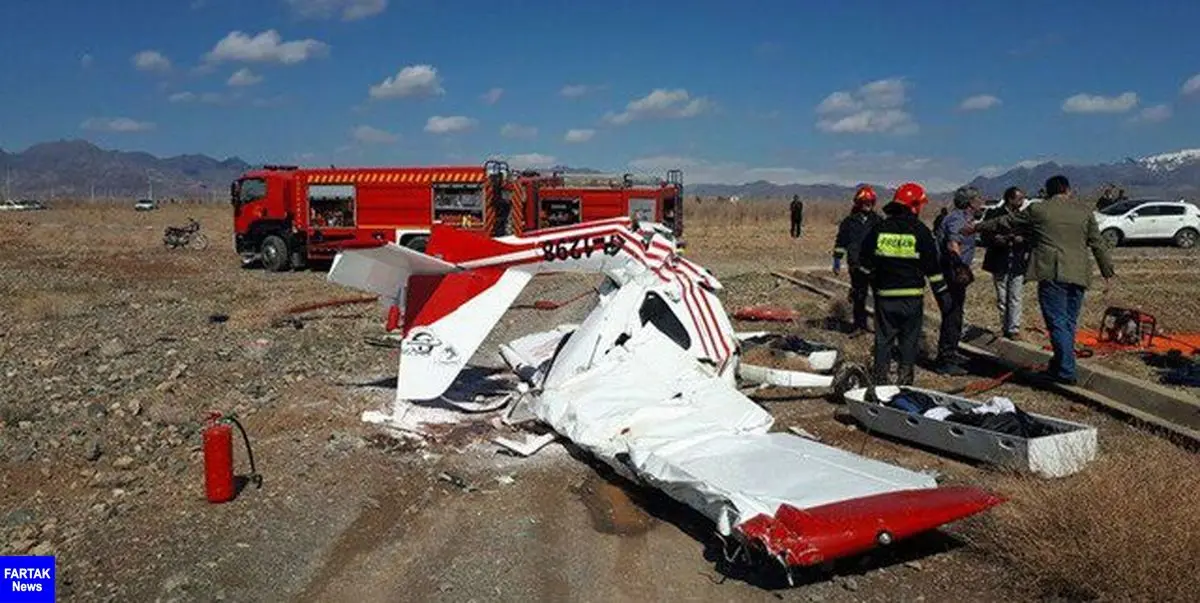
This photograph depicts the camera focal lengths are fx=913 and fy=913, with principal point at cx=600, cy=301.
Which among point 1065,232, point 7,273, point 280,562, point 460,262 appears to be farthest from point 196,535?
point 7,273

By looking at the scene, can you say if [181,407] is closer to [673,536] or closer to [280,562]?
[280,562]

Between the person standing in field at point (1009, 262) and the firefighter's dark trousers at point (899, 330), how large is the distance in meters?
2.25

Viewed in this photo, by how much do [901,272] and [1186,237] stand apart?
26063mm

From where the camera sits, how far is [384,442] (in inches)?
284

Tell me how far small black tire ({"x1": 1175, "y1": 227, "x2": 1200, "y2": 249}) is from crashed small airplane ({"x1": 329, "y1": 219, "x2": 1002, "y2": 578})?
25968 millimetres

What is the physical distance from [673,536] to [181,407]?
5624 millimetres

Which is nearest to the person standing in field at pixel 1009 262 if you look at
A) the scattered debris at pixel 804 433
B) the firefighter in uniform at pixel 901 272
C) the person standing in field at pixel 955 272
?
the person standing in field at pixel 955 272

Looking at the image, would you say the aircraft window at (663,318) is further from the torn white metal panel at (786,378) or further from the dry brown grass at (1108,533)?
the dry brown grass at (1108,533)

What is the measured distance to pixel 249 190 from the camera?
2394cm

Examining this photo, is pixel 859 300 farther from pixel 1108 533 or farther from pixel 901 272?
pixel 1108 533

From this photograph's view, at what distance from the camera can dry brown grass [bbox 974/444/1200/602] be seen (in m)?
4.18

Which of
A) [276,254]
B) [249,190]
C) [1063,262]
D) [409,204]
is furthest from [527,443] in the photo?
[249,190]

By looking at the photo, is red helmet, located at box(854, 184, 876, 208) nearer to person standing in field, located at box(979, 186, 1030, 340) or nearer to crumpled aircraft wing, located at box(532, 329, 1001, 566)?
person standing in field, located at box(979, 186, 1030, 340)

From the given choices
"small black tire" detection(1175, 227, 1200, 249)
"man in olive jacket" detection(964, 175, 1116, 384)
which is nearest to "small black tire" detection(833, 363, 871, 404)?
"man in olive jacket" detection(964, 175, 1116, 384)
